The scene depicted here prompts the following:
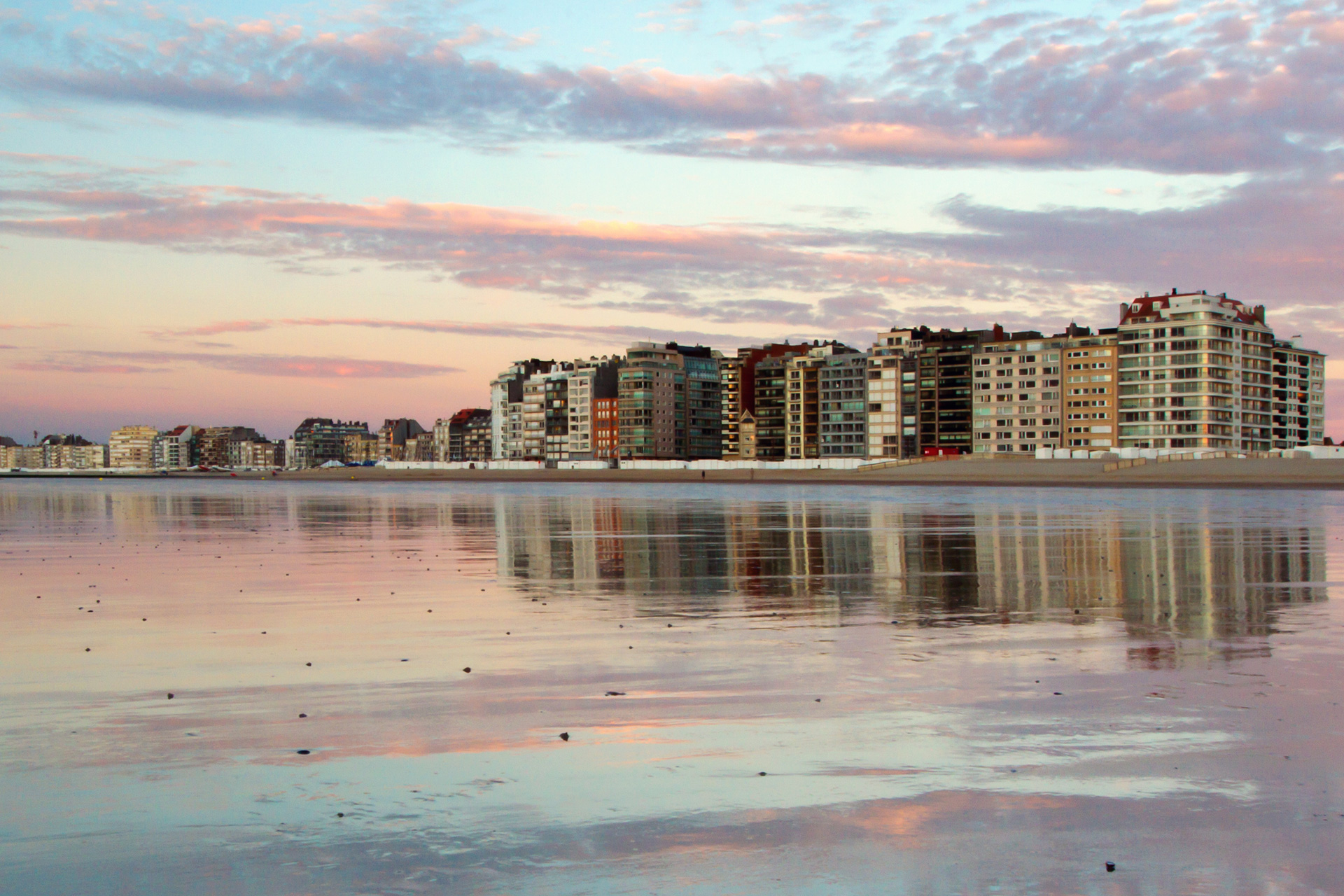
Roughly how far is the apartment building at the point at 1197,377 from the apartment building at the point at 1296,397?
8.33 feet

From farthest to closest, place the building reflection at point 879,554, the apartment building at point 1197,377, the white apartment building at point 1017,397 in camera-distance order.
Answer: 1. the white apartment building at point 1017,397
2. the apartment building at point 1197,377
3. the building reflection at point 879,554

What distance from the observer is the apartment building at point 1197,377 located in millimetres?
169875

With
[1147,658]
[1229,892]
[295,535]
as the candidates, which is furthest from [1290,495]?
[1229,892]

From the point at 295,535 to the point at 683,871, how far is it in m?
32.5

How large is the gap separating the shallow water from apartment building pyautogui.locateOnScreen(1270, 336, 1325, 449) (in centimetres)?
18184

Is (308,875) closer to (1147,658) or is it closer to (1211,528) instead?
(1147,658)

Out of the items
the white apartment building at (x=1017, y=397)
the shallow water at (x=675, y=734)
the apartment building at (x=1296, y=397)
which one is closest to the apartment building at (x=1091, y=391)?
the white apartment building at (x=1017, y=397)

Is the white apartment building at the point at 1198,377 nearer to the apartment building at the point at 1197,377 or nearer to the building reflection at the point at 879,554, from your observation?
the apartment building at the point at 1197,377

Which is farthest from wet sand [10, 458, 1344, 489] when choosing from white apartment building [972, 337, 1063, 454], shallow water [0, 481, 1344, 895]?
shallow water [0, 481, 1344, 895]

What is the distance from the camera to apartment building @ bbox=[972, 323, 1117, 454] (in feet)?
604

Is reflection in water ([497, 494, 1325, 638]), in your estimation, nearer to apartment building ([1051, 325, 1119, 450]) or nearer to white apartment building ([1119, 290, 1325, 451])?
white apartment building ([1119, 290, 1325, 451])

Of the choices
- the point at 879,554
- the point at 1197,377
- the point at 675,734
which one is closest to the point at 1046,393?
the point at 1197,377

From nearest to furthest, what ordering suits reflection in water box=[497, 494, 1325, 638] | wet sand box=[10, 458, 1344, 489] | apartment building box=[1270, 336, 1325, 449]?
reflection in water box=[497, 494, 1325, 638] → wet sand box=[10, 458, 1344, 489] → apartment building box=[1270, 336, 1325, 449]

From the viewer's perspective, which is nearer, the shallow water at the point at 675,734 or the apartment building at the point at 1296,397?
the shallow water at the point at 675,734
